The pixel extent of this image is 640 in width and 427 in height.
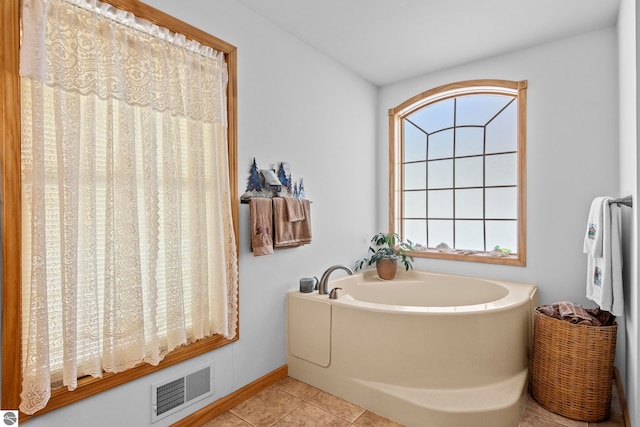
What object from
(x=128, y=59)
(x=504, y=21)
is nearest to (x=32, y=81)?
(x=128, y=59)

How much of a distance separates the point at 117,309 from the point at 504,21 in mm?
2984

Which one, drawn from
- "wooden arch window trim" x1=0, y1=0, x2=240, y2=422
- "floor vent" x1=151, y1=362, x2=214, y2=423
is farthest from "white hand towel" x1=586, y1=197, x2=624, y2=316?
"wooden arch window trim" x1=0, y1=0, x2=240, y2=422

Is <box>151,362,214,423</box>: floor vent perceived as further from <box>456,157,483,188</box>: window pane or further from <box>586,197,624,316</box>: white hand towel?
<box>456,157,483,188</box>: window pane

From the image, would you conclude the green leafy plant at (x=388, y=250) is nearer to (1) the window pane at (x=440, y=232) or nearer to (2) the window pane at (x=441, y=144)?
(1) the window pane at (x=440, y=232)

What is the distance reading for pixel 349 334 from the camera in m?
2.18

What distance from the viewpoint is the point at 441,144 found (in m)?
3.35

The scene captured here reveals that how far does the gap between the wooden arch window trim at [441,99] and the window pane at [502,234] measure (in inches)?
4.6

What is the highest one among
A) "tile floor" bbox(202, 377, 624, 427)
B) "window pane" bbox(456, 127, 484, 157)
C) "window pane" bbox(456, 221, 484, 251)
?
"window pane" bbox(456, 127, 484, 157)

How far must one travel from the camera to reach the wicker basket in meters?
1.93

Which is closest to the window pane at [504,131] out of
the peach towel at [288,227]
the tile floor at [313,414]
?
the peach towel at [288,227]

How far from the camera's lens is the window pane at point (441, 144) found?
330 centimetres

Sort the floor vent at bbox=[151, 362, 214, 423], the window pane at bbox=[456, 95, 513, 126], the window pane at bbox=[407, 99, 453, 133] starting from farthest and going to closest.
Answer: the window pane at bbox=[407, 99, 453, 133] → the window pane at bbox=[456, 95, 513, 126] → the floor vent at bbox=[151, 362, 214, 423]

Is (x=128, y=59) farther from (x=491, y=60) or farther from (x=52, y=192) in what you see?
(x=491, y=60)

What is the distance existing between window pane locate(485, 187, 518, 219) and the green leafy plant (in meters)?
0.80
